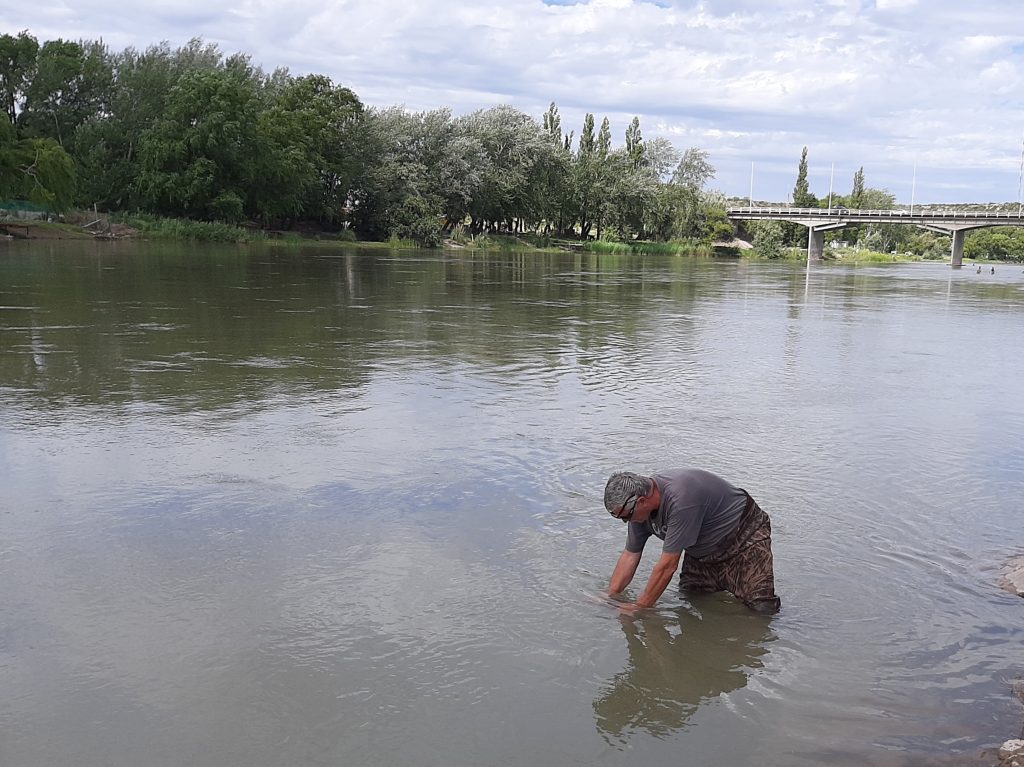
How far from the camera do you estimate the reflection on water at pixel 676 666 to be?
4.43 m

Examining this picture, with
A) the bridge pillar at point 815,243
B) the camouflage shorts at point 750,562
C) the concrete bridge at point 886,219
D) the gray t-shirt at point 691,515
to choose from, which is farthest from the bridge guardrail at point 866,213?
the gray t-shirt at point 691,515

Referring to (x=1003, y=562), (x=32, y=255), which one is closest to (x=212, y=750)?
(x=1003, y=562)

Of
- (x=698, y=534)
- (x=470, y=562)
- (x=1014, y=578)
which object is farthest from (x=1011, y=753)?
(x=470, y=562)

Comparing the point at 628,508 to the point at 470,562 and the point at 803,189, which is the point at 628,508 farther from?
the point at 803,189

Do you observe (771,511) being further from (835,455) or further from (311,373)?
(311,373)

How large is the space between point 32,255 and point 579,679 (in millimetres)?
38787

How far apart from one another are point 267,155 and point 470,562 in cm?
6403

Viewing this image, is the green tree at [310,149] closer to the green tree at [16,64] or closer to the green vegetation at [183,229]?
the green vegetation at [183,229]

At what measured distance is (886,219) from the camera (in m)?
104

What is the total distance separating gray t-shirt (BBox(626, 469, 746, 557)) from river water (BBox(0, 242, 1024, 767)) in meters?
0.50

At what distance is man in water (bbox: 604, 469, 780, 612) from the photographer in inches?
205

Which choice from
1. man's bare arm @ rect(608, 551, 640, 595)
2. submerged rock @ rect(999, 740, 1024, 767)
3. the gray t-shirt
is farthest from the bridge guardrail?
submerged rock @ rect(999, 740, 1024, 767)

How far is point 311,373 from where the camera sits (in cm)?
1292

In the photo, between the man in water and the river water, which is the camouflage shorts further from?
the river water
